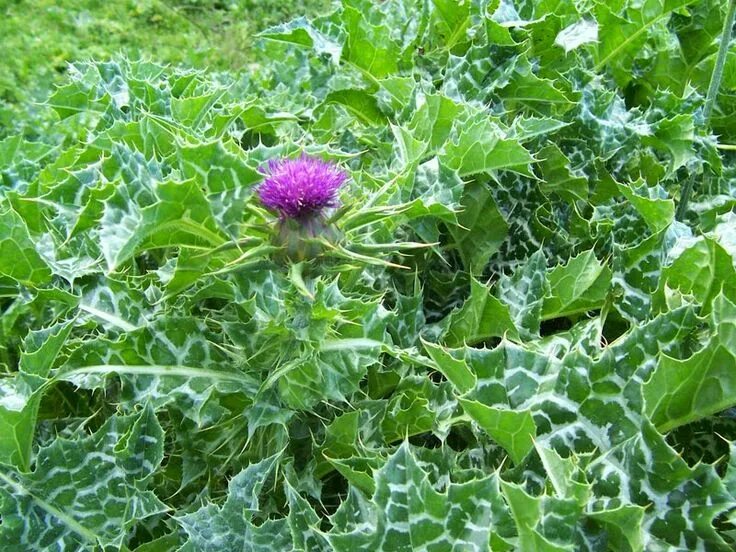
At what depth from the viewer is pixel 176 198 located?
4.32ft

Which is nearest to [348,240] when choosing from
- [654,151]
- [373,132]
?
[373,132]

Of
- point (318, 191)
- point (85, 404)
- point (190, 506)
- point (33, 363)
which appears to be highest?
point (318, 191)

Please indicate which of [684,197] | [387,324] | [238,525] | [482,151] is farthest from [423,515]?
[684,197]

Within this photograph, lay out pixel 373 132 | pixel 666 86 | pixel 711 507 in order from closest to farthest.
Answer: pixel 711 507, pixel 373 132, pixel 666 86

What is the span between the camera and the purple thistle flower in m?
1.36

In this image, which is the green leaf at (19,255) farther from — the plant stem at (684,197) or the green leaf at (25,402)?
the plant stem at (684,197)

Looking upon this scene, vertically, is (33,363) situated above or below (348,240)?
below

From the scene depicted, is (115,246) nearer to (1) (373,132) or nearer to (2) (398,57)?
(1) (373,132)

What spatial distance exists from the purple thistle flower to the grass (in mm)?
4046

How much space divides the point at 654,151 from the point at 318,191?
1.44 m

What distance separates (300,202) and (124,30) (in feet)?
18.4

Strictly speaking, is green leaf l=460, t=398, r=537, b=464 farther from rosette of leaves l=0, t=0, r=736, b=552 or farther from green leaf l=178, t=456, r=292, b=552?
green leaf l=178, t=456, r=292, b=552

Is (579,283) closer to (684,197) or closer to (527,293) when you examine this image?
(527,293)

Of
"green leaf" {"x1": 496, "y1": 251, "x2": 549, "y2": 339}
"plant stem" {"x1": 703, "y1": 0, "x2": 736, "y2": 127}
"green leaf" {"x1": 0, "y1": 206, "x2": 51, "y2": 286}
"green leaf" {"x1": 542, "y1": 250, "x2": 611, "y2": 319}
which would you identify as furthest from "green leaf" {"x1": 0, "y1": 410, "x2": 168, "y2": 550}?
"plant stem" {"x1": 703, "y1": 0, "x2": 736, "y2": 127}
